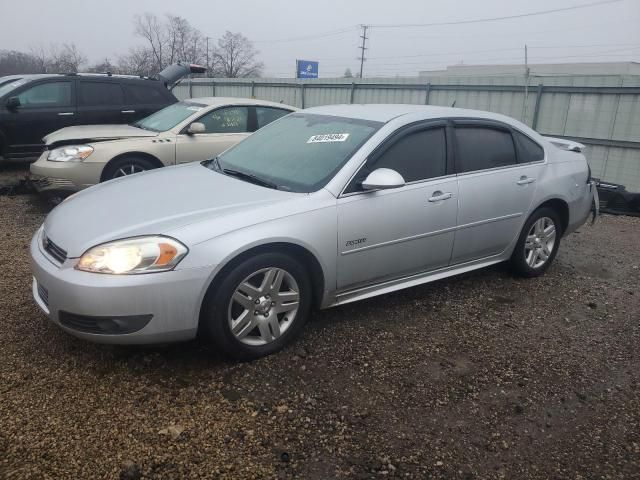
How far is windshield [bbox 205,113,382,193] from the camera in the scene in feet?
11.5

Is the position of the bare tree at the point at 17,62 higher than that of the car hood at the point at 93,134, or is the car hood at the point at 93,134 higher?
the bare tree at the point at 17,62

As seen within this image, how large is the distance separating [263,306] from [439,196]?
1.58 metres

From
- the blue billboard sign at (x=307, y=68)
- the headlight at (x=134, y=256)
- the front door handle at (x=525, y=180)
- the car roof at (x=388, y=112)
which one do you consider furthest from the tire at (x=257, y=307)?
the blue billboard sign at (x=307, y=68)

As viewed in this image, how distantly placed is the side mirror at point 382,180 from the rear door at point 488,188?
0.80 metres

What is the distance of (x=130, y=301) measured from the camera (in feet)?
8.77

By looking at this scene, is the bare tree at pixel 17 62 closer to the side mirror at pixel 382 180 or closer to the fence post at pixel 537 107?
the fence post at pixel 537 107

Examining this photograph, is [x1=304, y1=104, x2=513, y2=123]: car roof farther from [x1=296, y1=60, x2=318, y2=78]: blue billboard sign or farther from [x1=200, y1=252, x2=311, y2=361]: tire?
[x1=296, y1=60, x2=318, y2=78]: blue billboard sign

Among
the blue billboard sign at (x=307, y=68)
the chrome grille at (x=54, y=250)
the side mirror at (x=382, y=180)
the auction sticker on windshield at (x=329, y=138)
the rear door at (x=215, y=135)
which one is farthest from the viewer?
the blue billboard sign at (x=307, y=68)

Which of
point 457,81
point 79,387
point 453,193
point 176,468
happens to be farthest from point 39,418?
point 457,81

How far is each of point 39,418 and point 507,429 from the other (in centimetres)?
233

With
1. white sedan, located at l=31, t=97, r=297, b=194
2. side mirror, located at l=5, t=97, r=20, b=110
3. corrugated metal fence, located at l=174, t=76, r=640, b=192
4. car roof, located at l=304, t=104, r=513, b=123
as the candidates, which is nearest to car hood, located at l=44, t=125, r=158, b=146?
white sedan, located at l=31, t=97, r=297, b=194

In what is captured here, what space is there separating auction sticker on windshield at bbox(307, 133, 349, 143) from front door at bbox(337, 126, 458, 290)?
0.32 metres

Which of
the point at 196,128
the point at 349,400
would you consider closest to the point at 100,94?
the point at 196,128

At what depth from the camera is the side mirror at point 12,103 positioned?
7863 mm
